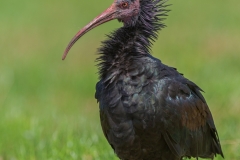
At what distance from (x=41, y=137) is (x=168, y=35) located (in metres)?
8.99

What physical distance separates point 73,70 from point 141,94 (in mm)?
8022

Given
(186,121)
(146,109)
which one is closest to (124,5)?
(146,109)

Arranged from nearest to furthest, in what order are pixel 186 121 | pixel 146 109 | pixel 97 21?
pixel 146 109 < pixel 97 21 < pixel 186 121

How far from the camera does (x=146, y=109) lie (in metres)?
6.73

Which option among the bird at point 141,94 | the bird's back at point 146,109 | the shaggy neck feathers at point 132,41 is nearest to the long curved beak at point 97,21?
the bird at point 141,94

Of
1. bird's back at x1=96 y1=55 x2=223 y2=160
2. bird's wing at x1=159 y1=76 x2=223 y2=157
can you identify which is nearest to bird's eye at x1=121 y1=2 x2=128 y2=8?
bird's back at x1=96 y1=55 x2=223 y2=160

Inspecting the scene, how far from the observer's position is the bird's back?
6.78 metres

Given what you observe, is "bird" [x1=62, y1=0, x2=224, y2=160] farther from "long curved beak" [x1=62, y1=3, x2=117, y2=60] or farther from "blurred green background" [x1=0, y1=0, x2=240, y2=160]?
"blurred green background" [x1=0, y1=0, x2=240, y2=160]

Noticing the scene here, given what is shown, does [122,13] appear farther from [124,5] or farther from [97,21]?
[97,21]

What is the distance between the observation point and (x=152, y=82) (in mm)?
6840

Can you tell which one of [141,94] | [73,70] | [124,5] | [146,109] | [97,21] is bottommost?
[73,70]

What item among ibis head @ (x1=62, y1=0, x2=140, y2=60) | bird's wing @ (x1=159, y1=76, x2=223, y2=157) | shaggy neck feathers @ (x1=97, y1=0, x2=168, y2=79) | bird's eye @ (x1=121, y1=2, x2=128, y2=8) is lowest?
bird's wing @ (x1=159, y1=76, x2=223, y2=157)

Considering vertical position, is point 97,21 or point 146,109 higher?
point 97,21

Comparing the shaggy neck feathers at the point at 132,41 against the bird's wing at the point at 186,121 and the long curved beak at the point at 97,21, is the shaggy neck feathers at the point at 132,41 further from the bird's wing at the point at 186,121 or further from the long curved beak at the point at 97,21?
the bird's wing at the point at 186,121
